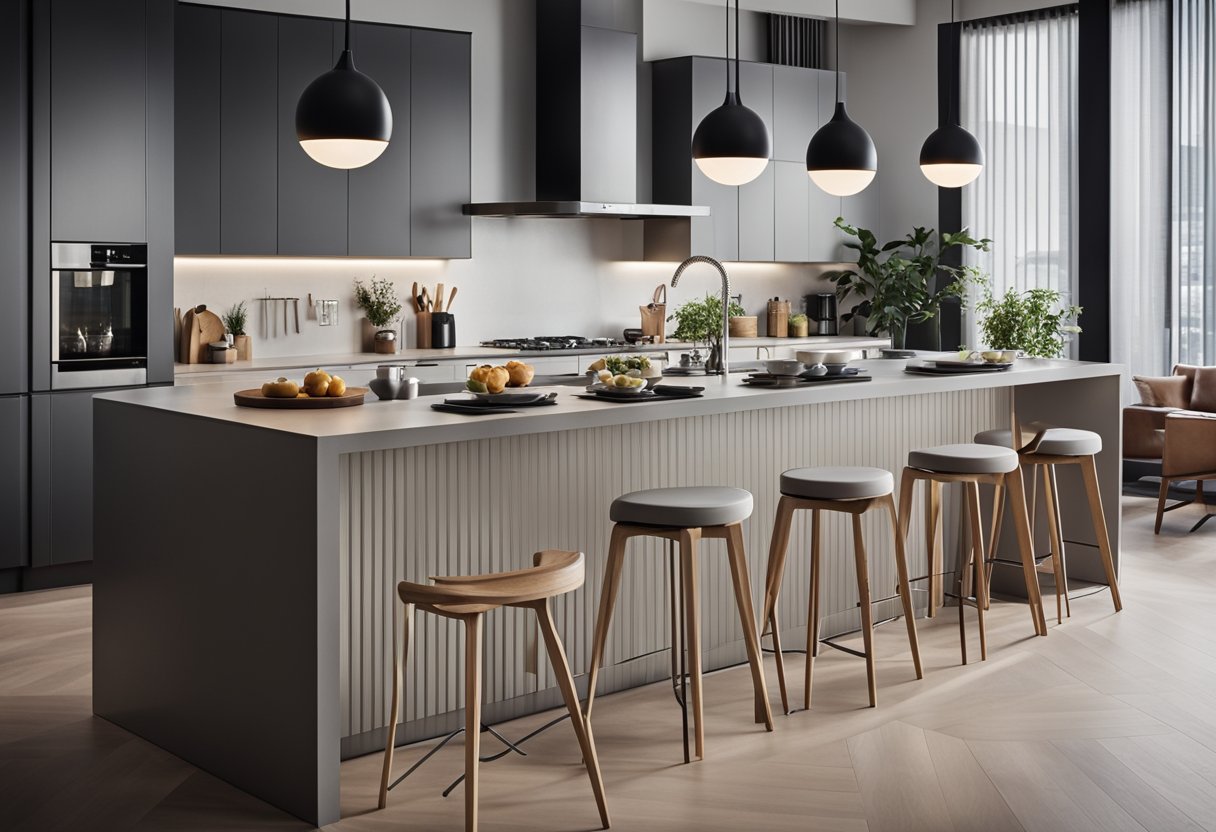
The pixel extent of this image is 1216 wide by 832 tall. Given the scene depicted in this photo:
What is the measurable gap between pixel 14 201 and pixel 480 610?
137 inches

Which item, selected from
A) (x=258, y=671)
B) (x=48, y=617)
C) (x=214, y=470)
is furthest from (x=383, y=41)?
(x=258, y=671)

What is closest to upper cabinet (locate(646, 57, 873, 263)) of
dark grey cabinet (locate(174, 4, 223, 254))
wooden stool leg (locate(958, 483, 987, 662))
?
Result: dark grey cabinet (locate(174, 4, 223, 254))

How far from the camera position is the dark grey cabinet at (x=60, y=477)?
220 inches

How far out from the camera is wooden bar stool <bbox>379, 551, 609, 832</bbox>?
→ 3.05 metres

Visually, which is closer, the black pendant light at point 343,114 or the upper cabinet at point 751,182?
the black pendant light at point 343,114

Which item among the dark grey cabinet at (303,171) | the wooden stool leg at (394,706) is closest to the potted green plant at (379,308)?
the dark grey cabinet at (303,171)

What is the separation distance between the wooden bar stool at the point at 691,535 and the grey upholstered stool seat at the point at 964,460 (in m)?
1.11

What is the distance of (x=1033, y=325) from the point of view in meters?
7.68

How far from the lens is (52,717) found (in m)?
4.02

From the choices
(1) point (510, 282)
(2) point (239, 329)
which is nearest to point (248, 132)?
(2) point (239, 329)

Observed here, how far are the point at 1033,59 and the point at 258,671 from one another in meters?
6.90

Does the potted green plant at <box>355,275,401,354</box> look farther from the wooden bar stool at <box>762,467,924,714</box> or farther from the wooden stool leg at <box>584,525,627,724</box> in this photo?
the wooden stool leg at <box>584,525,627,724</box>

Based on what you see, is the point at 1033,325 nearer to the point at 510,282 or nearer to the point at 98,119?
the point at 510,282

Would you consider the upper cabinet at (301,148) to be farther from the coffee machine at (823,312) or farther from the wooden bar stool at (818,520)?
the wooden bar stool at (818,520)
